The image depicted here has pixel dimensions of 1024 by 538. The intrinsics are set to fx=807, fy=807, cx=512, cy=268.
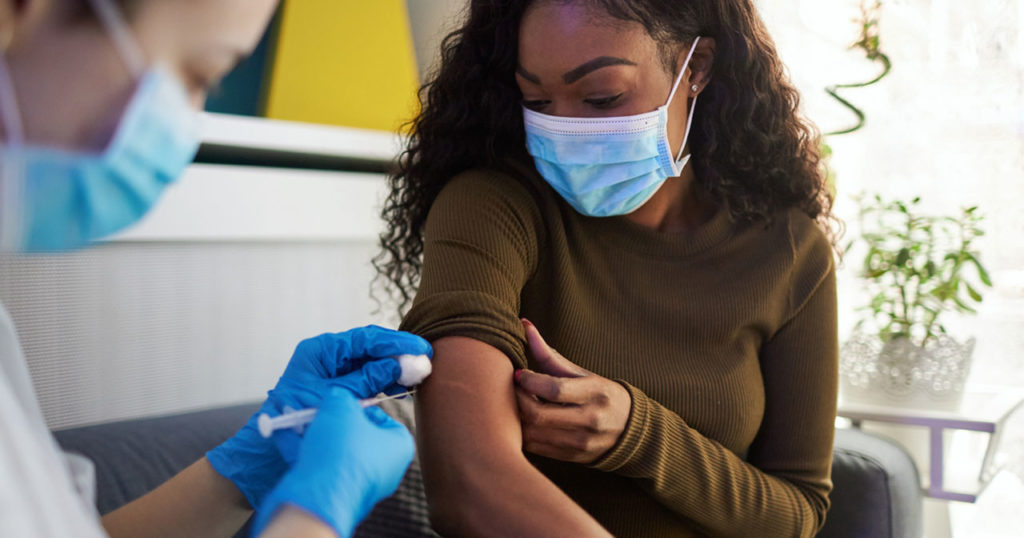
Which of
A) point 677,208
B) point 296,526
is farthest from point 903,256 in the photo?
point 296,526

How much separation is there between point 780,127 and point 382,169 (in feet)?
3.51

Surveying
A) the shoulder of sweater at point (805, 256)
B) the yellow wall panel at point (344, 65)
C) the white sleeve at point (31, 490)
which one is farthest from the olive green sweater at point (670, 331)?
the yellow wall panel at point (344, 65)

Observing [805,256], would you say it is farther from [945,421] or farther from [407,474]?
[407,474]

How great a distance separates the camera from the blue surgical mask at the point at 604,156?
1190 millimetres

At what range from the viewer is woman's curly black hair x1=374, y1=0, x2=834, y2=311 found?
4.29 feet

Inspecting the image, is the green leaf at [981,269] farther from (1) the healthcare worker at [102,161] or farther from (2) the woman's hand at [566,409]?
(1) the healthcare worker at [102,161]

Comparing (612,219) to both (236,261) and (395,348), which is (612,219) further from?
(236,261)

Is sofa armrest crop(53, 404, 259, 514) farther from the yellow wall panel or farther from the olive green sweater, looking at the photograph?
the yellow wall panel

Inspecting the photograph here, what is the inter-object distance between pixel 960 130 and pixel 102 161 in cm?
212

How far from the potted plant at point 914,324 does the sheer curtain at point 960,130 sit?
15 centimetres

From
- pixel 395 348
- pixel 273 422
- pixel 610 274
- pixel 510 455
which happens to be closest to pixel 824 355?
pixel 610 274

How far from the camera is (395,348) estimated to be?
38.4 inches

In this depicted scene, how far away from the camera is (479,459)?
0.97 meters

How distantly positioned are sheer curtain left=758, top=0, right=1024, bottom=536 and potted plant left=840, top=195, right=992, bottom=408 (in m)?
0.15
